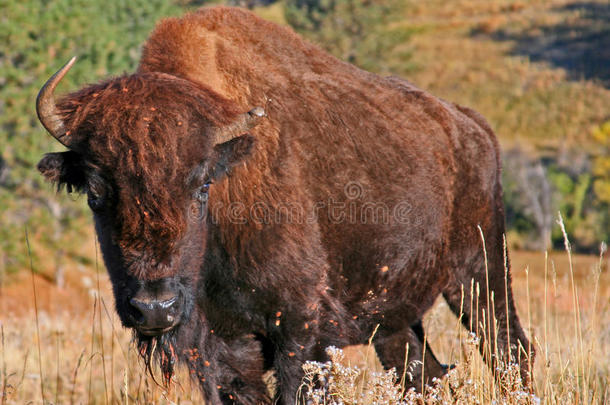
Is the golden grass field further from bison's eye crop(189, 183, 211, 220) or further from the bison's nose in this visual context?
bison's eye crop(189, 183, 211, 220)

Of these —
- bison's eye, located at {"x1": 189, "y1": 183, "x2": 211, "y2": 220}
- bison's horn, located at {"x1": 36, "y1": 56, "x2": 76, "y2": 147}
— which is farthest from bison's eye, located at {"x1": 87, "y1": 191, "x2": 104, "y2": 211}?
bison's eye, located at {"x1": 189, "y1": 183, "x2": 211, "y2": 220}

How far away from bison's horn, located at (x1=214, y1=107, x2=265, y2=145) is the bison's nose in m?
1.03

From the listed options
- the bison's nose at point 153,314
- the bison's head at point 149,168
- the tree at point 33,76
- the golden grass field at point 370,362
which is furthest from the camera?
the tree at point 33,76

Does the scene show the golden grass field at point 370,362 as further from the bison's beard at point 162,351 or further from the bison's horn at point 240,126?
the bison's horn at point 240,126

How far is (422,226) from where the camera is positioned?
5.64m

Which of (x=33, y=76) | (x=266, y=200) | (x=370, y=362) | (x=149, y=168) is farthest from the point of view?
(x=33, y=76)

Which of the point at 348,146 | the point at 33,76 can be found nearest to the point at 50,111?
the point at 348,146

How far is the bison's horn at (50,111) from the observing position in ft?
13.1

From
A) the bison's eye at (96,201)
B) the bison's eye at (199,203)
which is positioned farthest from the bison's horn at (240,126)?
the bison's eye at (96,201)

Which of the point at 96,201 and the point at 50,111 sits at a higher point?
the point at 50,111

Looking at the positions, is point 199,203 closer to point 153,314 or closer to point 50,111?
point 153,314

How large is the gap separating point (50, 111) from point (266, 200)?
1.41m

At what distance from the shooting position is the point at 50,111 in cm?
405

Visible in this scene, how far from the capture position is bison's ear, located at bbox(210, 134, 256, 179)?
418 cm
